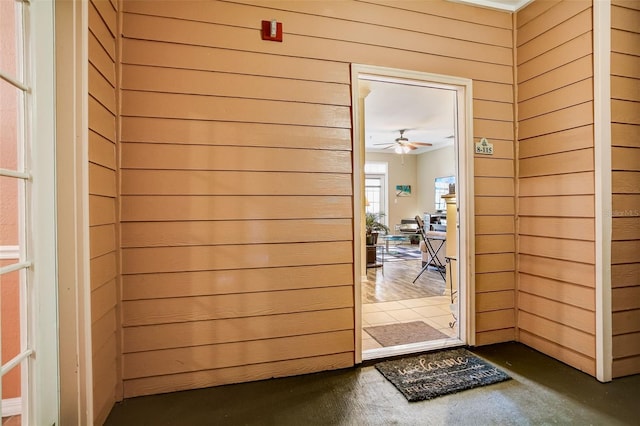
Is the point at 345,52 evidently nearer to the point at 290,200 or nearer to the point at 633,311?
the point at 290,200

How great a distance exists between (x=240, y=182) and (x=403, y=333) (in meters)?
1.89

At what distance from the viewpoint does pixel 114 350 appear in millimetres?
1822

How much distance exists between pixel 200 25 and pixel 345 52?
3.07 ft

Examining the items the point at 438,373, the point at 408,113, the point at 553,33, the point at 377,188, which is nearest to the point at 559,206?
the point at 553,33

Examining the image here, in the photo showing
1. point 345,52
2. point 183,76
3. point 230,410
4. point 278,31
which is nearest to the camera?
point 230,410

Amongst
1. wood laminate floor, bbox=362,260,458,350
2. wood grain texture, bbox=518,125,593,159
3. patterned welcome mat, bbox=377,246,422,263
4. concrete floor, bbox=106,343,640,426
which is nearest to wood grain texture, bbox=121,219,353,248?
concrete floor, bbox=106,343,640,426

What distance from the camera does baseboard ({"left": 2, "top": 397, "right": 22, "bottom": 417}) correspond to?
121cm

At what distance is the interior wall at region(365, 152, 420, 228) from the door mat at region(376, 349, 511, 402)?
8.01 meters

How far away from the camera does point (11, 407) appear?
1252 millimetres

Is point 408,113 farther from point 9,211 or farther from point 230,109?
point 9,211

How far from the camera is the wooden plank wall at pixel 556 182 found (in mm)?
2139

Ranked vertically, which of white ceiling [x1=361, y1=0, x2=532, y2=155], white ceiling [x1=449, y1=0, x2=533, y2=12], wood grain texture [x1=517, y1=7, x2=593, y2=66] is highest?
white ceiling [x1=361, y1=0, x2=532, y2=155]

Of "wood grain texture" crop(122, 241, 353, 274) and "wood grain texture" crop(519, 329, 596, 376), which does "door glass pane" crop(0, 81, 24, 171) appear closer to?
"wood grain texture" crop(122, 241, 353, 274)

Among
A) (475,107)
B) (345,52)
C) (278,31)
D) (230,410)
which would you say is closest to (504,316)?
(475,107)
